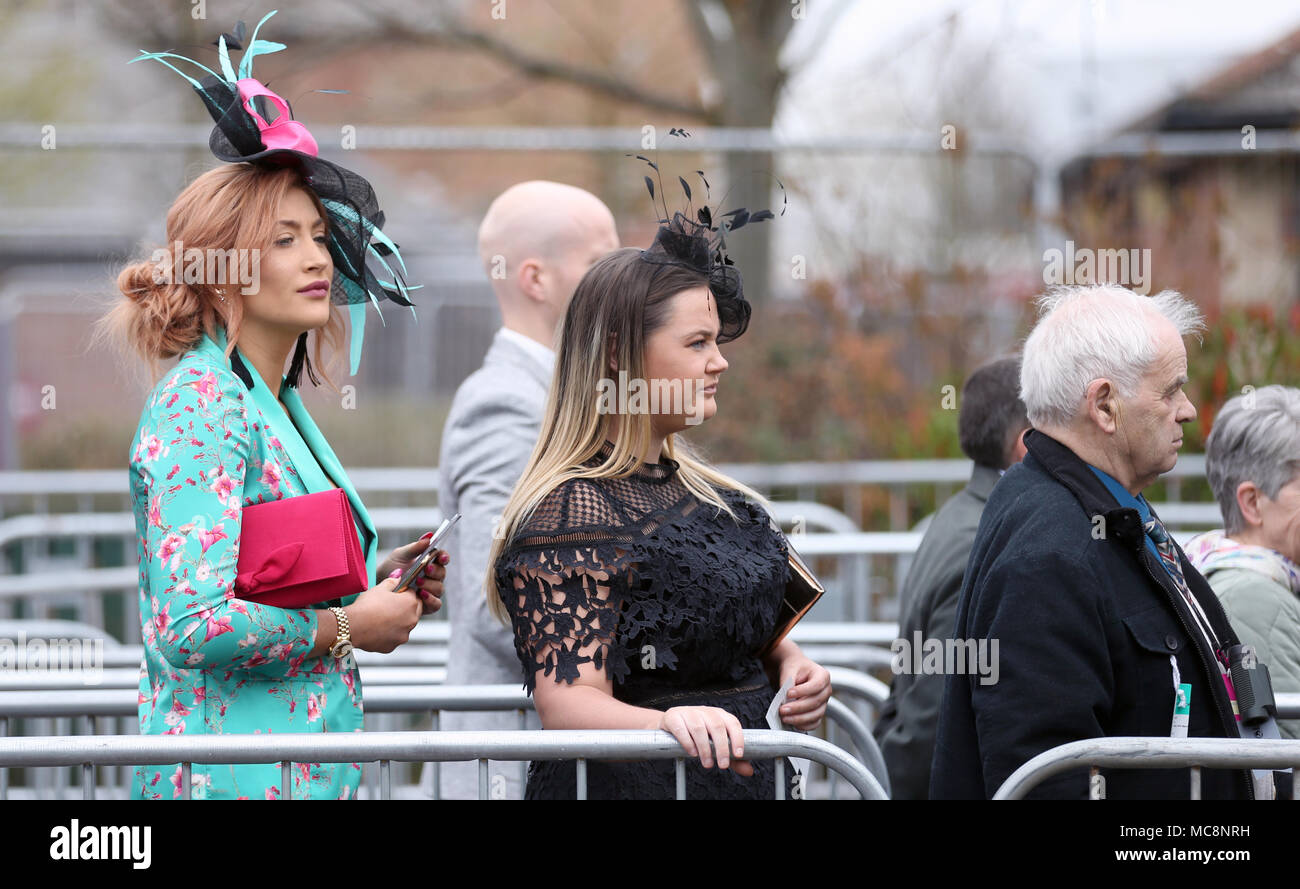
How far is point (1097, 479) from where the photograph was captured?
2865 mm

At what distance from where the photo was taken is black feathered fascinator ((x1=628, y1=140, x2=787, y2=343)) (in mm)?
2857

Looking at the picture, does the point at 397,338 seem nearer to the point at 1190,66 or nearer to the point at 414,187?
the point at 414,187

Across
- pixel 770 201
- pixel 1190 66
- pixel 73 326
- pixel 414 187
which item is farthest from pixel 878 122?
pixel 414 187

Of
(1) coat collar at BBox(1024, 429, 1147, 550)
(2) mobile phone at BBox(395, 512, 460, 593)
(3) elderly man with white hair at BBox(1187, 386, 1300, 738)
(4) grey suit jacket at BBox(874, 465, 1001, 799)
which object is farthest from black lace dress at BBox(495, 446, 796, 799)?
(3) elderly man with white hair at BBox(1187, 386, 1300, 738)

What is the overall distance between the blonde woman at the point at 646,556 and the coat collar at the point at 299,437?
30 centimetres

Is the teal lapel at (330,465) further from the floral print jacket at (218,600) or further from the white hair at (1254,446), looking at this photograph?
the white hair at (1254,446)

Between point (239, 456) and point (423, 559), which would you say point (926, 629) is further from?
point (239, 456)

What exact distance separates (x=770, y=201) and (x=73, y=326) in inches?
183

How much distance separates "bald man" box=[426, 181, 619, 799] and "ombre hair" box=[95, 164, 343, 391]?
815 millimetres

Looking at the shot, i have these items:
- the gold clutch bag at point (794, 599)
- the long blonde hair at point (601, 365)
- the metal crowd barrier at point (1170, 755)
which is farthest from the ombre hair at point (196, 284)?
the metal crowd barrier at point (1170, 755)

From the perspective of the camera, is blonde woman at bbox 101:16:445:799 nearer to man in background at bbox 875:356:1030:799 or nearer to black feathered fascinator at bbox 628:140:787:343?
black feathered fascinator at bbox 628:140:787:343

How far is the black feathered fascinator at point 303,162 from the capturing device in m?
2.72

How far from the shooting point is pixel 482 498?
3.51 metres

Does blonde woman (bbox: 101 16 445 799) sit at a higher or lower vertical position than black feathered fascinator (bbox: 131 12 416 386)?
lower
